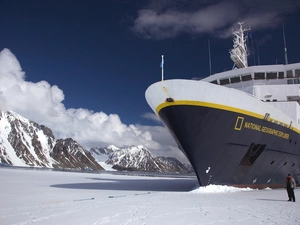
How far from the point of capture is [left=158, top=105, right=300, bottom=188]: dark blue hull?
12.3 meters

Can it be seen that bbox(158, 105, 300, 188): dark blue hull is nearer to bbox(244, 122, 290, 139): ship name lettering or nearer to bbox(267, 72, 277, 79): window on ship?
bbox(244, 122, 290, 139): ship name lettering

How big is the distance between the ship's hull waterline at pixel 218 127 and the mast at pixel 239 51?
32.1 ft

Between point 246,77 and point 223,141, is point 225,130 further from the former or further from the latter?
point 246,77

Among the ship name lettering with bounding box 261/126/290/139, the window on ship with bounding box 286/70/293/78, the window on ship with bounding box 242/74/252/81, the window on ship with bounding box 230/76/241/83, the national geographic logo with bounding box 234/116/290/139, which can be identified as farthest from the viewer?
the window on ship with bounding box 230/76/241/83

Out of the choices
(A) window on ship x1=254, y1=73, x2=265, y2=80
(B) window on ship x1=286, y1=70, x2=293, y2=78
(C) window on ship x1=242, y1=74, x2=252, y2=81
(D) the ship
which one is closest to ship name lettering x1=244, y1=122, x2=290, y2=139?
(D) the ship

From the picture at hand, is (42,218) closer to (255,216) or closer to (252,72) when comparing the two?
(255,216)

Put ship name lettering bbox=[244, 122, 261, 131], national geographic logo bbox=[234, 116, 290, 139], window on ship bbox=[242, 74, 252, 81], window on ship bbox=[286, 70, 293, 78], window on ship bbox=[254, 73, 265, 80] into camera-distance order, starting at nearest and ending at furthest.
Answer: national geographic logo bbox=[234, 116, 290, 139] → ship name lettering bbox=[244, 122, 261, 131] → window on ship bbox=[286, 70, 293, 78] → window on ship bbox=[254, 73, 265, 80] → window on ship bbox=[242, 74, 252, 81]

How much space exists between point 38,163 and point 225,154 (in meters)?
205

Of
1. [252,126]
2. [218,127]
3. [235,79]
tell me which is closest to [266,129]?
[252,126]

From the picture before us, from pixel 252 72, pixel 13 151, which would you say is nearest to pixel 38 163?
pixel 13 151

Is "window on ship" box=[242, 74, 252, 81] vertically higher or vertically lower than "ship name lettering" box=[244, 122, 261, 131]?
higher

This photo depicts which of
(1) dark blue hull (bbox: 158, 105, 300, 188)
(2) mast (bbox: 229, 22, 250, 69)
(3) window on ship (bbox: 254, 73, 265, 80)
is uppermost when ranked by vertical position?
(2) mast (bbox: 229, 22, 250, 69)

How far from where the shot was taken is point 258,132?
13.2 m

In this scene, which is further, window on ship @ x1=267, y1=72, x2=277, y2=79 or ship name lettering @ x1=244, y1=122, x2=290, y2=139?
window on ship @ x1=267, y1=72, x2=277, y2=79
